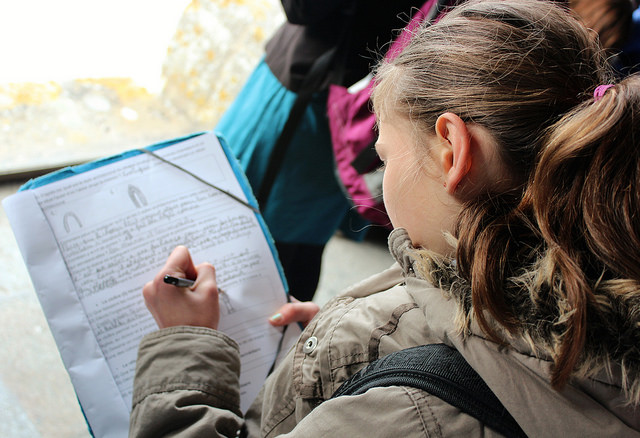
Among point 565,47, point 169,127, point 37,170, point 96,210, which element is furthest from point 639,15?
Result: point 37,170

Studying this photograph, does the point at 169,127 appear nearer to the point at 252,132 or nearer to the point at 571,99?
the point at 252,132

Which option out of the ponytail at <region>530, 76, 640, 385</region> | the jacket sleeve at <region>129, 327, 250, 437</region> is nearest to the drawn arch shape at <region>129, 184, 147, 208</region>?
the jacket sleeve at <region>129, 327, 250, 437</region>

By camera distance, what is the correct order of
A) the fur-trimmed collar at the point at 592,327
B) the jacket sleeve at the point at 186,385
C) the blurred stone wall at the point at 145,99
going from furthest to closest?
1. the blurred stone wall at the point at 145,99
2. the jacket sleeve at the point at 186,385
3. the fur-trimmed collar at the point at 592,327

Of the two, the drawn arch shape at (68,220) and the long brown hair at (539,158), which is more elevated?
the long brown hair at (539,158)

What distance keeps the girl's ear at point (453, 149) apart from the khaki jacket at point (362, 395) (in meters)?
0.10

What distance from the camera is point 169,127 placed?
2232 millimetres

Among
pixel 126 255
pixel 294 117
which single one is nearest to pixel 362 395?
pixel 126 255

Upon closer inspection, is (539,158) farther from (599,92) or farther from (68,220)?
(68,220)

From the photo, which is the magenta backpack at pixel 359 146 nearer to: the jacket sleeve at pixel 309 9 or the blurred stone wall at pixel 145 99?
the jacket sleeve at pixel 309 9

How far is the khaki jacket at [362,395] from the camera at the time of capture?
46cm

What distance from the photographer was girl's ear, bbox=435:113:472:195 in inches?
21.9

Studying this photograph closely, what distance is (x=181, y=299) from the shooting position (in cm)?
78

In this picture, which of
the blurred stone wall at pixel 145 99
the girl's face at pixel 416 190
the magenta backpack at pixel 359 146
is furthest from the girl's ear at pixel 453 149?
the blurred stone wall at pixel 145 99

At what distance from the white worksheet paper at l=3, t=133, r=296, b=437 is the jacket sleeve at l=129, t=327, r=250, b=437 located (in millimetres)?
104
